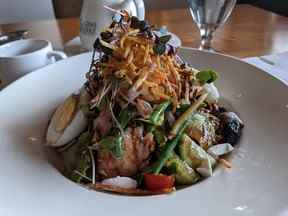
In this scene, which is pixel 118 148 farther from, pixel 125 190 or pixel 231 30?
pixel 231 30

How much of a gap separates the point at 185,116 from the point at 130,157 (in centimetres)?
12

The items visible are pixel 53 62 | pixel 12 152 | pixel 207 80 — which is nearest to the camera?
pixel 12 152

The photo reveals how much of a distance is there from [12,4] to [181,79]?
131 centimetres

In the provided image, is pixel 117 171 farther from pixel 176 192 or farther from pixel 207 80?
pixel 207 80

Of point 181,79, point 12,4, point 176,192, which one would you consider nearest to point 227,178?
point 176,192

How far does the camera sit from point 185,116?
60cm

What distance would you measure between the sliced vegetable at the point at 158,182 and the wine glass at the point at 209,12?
58cm

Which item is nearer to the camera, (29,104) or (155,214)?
(155,214)

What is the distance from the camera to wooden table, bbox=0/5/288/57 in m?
1.05

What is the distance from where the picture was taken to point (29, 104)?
27.3 inches

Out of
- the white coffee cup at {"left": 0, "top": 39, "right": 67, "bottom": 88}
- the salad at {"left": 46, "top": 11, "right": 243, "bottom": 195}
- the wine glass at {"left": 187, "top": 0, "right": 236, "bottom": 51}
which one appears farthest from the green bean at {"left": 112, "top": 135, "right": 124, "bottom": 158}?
the wine glass at {"left": 187, "top": 0, "right": 236, "bottom": 51}

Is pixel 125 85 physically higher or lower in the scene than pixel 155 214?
higher

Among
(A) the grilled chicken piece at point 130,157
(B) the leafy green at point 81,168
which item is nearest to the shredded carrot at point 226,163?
(A) the grilled chicken piece at point 130,157

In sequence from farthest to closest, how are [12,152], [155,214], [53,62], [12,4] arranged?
[12,4], [53,62], [12,152], [155,214]
